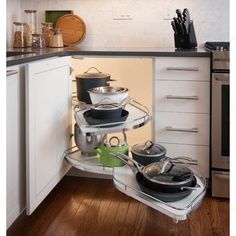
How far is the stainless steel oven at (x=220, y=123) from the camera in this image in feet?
7.17

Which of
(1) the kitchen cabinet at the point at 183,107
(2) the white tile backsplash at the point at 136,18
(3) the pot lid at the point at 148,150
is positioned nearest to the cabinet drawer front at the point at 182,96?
(1) the kitchen cabinet at the point at 183,107

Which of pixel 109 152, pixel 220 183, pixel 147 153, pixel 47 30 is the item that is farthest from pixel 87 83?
pixel 220 183

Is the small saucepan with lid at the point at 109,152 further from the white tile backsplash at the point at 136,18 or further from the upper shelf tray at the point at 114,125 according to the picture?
the white tile backsplash at the point at 136,18

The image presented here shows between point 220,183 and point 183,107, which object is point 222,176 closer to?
point 220,183

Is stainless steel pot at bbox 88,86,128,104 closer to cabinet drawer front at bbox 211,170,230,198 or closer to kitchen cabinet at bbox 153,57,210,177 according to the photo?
kitchen cabinet at bbox 153,57,210,177

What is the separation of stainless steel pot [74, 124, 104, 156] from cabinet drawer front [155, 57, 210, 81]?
1.93ft

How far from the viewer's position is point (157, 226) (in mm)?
1944

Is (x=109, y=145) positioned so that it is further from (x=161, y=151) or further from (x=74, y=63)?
(x=74, y=63)

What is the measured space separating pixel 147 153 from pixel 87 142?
0.42 metres

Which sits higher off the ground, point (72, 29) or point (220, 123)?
point (72, 29)

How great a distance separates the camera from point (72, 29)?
299 cm

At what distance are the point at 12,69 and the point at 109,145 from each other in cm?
78

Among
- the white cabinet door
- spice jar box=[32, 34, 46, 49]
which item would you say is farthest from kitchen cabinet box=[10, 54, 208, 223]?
spice jar box=[32, 34, 46, 49]
